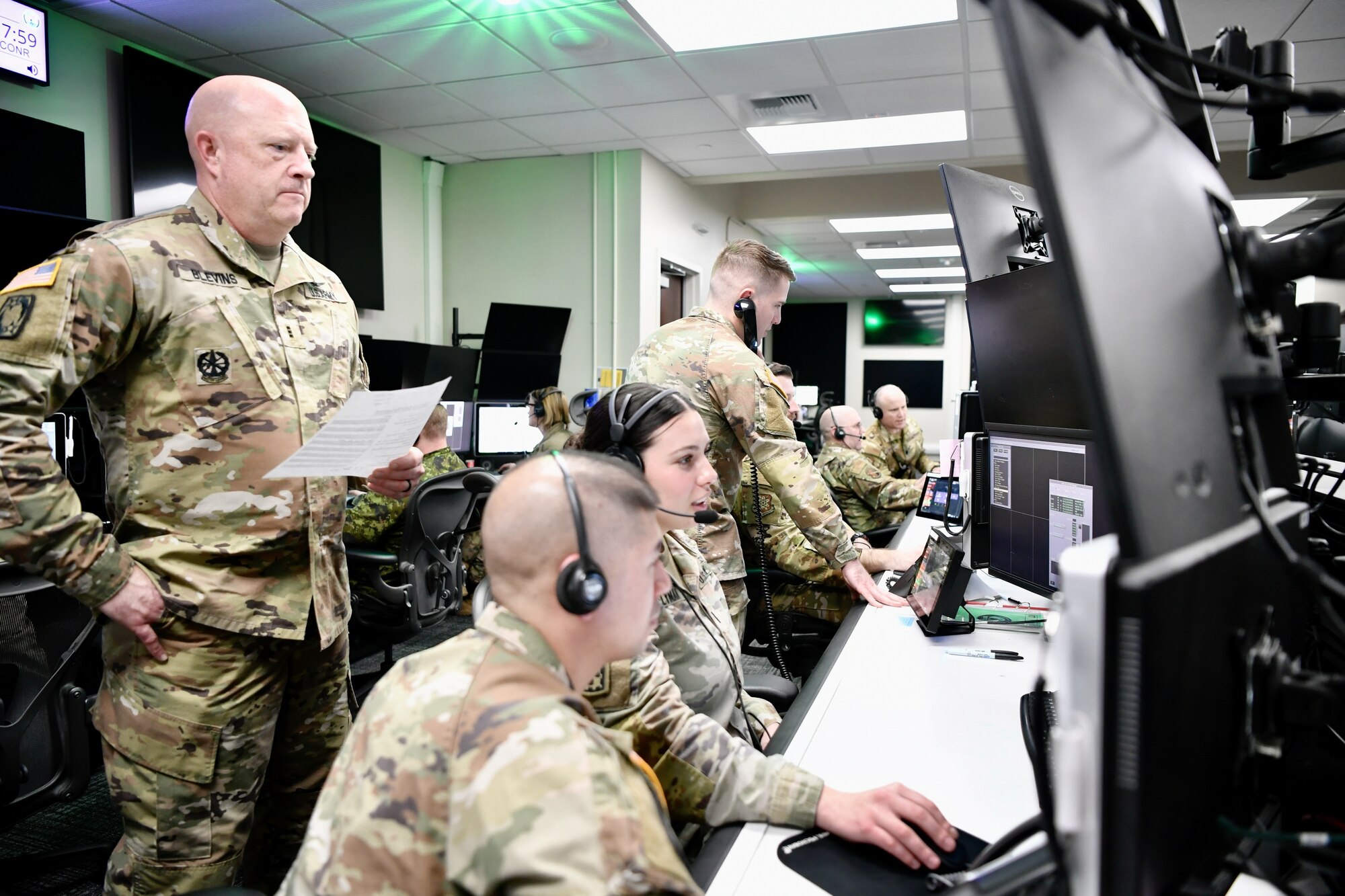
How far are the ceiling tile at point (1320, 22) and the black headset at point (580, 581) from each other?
4.13 meters

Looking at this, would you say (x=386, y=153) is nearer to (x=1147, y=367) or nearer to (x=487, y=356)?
(x=487, y=356)

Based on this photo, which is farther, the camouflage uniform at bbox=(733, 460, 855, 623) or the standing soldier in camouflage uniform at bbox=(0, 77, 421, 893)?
the camouflage uniform at bbox=(733, 460, 855, 623)

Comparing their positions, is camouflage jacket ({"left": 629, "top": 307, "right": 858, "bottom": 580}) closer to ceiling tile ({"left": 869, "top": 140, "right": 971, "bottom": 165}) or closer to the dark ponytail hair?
the dark ponytail hair

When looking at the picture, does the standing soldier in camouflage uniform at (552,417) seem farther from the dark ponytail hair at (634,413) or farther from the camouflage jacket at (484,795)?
the camouflage jacket at (484,795)

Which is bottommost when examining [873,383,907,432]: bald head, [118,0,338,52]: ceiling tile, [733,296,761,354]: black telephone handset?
[873,383,907,432]: bald head

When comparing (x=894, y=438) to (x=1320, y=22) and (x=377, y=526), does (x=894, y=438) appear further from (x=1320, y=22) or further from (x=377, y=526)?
(x=377, y=526)

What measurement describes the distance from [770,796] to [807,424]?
25.0 feet

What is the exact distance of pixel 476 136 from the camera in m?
5.03

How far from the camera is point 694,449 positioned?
129cm

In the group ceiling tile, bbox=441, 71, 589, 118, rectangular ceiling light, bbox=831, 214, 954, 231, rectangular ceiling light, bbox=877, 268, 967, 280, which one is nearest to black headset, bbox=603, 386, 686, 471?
ceiling tile, bbox=441, 71, 589, 118

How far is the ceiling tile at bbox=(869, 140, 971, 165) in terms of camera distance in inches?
205

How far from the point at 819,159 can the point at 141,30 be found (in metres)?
3.95

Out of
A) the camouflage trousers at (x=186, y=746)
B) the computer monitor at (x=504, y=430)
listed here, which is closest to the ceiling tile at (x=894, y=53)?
the computer monitor at (x=504, y=430)

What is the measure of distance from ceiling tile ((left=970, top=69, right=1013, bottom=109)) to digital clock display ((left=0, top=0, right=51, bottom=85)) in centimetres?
396
